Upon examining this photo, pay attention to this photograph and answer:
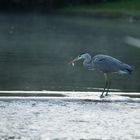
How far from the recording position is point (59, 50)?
26.2 m

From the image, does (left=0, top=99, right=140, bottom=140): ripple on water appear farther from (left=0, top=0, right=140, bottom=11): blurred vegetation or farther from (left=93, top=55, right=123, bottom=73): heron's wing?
(left=0, top=0, right=140, bottom=11): blurred vegetation

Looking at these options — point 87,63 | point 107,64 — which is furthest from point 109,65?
point 87,63

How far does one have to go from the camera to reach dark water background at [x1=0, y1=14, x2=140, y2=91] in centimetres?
1633

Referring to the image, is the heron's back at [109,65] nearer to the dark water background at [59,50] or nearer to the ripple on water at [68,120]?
the ripple on water at [68,120]

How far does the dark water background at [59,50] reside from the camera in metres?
16.3

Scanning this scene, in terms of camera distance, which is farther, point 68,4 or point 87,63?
point 68,4

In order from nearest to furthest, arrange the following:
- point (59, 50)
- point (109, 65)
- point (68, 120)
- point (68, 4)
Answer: point (68, 120), point (109, 65), point (59, 50), point (68, 4)

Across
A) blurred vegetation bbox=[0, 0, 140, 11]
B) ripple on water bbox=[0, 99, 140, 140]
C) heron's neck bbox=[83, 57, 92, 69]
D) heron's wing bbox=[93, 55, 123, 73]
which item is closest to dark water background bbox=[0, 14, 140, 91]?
heron's neck bbox=[83, 57, 92, 69]

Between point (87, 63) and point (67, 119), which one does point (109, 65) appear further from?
point (67, 119)

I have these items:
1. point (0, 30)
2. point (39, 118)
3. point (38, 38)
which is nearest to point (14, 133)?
point (39, 118)

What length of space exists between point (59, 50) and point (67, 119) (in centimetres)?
1626

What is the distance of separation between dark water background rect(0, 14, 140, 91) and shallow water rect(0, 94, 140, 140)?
12.0 ft

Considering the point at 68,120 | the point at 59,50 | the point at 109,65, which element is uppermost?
the point at 59,50

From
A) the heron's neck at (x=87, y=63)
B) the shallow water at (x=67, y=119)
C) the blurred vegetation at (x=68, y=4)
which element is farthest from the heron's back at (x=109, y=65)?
the blurred vegetation at (x=68, y=4)
